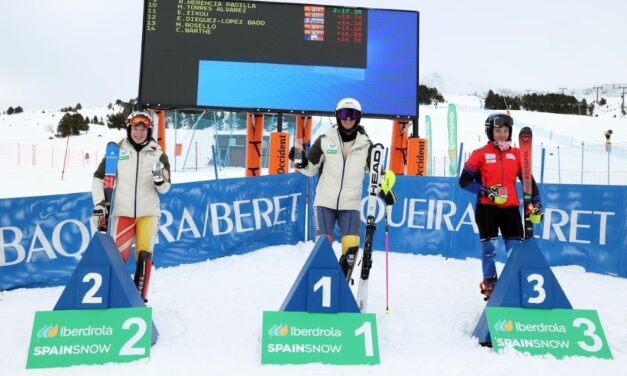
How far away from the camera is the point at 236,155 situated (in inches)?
1007

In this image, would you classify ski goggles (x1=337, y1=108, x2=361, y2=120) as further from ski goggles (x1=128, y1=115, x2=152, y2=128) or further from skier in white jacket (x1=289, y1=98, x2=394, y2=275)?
ski goggles (x1=128, y1=115, x2=152, y2=128)

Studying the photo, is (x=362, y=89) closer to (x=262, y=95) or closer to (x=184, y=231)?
(x=262, y=95)

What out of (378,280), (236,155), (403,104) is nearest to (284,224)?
(378,280)

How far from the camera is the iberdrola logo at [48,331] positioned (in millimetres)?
3361

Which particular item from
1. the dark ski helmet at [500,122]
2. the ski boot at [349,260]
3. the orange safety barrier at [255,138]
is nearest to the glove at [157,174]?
the ski boot at [349,260]

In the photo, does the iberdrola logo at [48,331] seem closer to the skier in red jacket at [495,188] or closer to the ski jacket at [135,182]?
the ski jacket at [135,182]

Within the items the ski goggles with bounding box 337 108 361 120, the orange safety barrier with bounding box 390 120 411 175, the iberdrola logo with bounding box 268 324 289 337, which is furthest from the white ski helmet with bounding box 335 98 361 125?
the orange safety barrier with bounding box 390 120 411 175

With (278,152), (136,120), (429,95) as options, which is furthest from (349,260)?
(429,95)

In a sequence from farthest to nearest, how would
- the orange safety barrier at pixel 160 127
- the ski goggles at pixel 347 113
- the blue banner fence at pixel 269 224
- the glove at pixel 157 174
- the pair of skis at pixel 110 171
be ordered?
1. the orange safety barrier at pixel 160 127
2. the blue banner fence at pixel 269 224
3. the ski goggles at pixel 347 113
4. the glove at pixel 157 174
5. the pair of skis at pixel 110 171

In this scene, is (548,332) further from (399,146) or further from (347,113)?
(399,146)

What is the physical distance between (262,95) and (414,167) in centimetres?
429

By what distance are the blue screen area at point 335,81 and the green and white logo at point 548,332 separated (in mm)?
8674

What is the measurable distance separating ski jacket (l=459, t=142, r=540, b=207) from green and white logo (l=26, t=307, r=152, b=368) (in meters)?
3.01

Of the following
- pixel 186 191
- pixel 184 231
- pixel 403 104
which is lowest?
pixel 184 231
